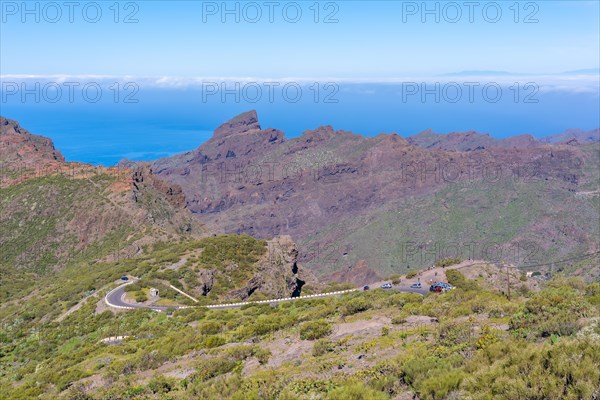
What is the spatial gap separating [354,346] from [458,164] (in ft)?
504

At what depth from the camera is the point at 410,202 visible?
504 ft

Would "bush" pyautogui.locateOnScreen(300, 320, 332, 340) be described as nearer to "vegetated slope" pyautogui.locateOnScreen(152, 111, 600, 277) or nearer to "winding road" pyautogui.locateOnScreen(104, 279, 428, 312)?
"winding road" pyautogui.locateOnScreen(104, 279, 428, 312)

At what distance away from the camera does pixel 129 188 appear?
254 feet

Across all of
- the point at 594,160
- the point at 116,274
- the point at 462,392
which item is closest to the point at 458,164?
the point at 594,160

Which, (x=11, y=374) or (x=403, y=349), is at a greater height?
(x=403, y=349)

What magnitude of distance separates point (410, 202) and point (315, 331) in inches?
5398

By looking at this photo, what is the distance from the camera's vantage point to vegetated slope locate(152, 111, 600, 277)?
424ft

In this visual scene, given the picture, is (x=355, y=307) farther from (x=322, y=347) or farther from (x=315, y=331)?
(x=322, y=347)

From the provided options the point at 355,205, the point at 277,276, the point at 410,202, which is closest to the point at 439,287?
the point at 277,276

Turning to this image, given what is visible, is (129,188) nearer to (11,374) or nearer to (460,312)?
(11,374)

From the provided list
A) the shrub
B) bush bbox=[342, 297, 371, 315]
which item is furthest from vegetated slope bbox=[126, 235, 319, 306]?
the shrub

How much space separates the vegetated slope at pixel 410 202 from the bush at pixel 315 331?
337 ft

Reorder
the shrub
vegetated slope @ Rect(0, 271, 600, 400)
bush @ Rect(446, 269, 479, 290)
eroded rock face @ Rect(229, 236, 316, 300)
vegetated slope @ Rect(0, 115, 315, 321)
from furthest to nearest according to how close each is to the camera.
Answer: eroded rock face @ Rect(229, 236, 316, 300), vegetated slope @ Rect(0, 115, 315, 321), bush @ Rect(446, 269, 479, 290), the shrub, vegetated slope @ Rect(0, 271, 600, 400)

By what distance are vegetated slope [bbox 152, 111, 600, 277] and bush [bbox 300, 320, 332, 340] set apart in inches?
4048
